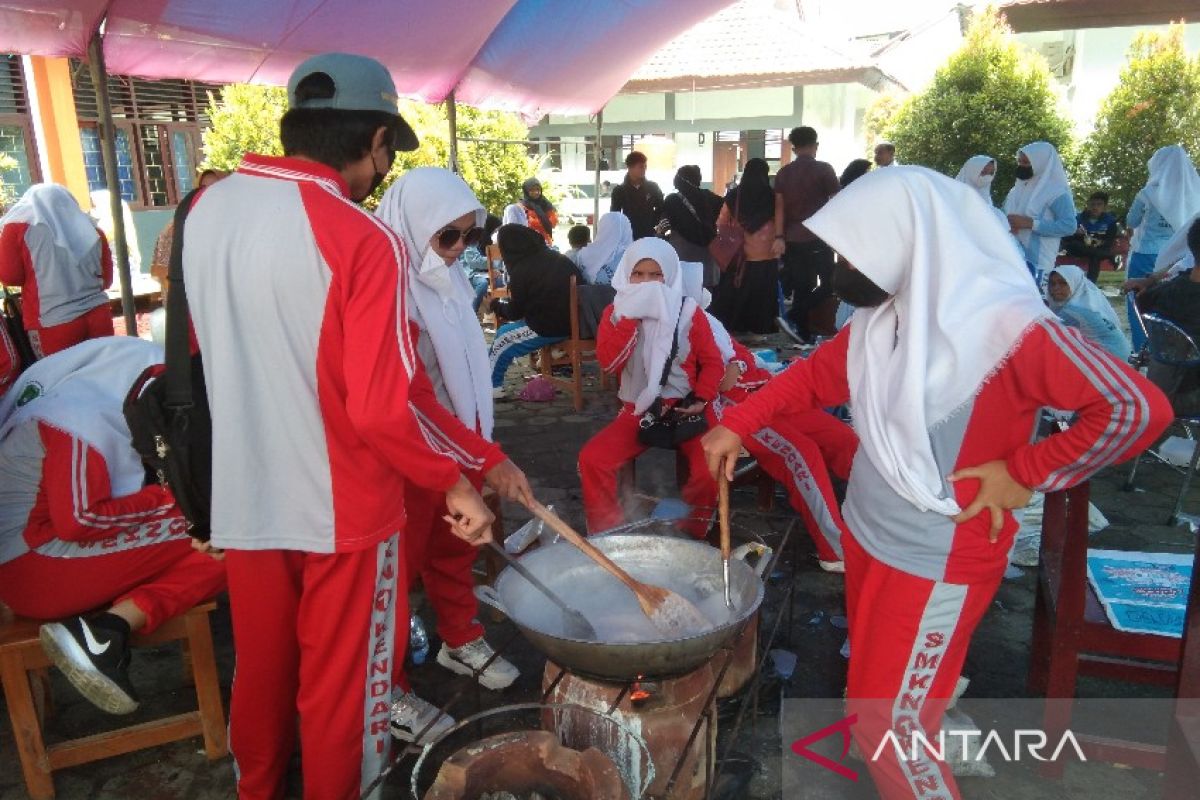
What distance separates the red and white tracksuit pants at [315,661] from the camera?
6.23 ft

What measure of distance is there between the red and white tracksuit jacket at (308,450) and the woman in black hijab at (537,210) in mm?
7937

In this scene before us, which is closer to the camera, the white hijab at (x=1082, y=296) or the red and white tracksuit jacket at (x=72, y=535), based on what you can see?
the red and white tracksuit jacket at (x=72, y=535)

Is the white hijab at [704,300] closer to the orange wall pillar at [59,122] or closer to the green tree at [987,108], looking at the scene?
the orange wall pillar at [59,122]

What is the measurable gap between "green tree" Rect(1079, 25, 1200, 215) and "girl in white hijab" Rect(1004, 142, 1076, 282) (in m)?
6.18

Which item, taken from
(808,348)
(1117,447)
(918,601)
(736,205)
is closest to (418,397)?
(918,601)

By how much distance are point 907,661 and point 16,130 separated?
12.2 m

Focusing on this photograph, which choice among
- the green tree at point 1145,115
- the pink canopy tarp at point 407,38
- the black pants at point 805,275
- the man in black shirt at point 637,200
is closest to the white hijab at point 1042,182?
the black pants at point 805,275

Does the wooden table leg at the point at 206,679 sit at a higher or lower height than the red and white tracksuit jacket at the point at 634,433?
lower

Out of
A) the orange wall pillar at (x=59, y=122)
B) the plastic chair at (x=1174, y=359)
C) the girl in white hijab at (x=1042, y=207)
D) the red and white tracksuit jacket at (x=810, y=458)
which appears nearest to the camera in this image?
the red and white tracksuit jacket at (x=810, y=458)

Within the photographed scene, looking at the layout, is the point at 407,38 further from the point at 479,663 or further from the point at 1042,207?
the point at 1042,207

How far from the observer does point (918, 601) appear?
73.9 inches

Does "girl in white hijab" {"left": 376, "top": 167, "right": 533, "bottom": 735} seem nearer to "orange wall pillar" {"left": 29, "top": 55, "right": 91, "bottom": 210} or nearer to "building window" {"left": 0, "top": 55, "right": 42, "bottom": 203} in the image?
"orange wall pillar" {"left": 29, "top": 55, "right": 91, "bottom": 210}

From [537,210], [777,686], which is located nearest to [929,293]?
[777,686]

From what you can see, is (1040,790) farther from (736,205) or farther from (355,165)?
(736,205)
